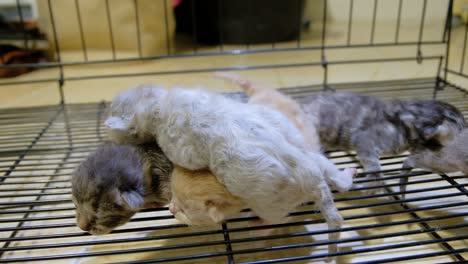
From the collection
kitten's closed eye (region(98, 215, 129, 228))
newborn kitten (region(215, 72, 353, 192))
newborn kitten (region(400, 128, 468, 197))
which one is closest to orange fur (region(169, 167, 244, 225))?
kitten's closed eye (region(98, 215, 129, 228))

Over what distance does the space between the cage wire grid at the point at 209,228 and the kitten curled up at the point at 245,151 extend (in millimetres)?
102

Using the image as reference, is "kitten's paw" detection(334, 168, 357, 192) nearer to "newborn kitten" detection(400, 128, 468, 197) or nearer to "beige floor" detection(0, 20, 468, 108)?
"newborn kitten" detection(400, 128, 468, 197)

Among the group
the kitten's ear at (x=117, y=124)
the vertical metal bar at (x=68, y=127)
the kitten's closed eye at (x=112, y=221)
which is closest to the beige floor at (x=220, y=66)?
the vertical metal bar at (x=68, y=127)

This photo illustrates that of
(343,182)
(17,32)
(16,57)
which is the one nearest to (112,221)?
(343,182)

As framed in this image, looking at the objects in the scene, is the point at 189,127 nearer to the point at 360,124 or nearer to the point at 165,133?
the point at 165,133

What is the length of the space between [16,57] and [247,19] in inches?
74.6

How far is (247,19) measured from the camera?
3.74 m

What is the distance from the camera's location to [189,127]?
101cm

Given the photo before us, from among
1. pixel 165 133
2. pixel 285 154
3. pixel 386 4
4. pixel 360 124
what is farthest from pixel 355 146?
pixel 386 4

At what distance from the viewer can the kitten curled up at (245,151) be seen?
3.03 ft

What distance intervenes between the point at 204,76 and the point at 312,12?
89.5 inches

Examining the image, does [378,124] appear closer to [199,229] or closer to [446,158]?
[446,158]

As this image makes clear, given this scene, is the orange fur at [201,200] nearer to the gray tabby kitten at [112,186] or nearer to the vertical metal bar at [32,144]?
the gray tabby kitten at [112,186]

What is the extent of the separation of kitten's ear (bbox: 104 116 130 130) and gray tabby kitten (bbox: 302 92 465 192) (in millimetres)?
698
